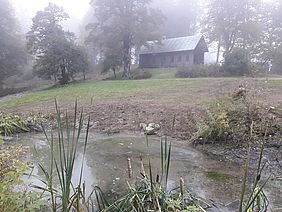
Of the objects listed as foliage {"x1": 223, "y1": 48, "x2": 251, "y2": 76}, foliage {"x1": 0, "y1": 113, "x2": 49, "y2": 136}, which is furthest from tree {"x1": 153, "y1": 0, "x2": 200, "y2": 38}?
foliage {"x1": 0, "y1": 113, "x2": 49, "y2": 136}

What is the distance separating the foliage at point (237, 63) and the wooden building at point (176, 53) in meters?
7.92

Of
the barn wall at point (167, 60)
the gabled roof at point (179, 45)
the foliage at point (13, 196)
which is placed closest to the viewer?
the foliage at point (13, 196)

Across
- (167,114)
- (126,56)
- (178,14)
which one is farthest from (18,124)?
(178,14)

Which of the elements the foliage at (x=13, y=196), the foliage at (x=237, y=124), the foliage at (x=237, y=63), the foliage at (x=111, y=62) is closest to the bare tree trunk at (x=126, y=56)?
the foliage at (x=111, y=62)

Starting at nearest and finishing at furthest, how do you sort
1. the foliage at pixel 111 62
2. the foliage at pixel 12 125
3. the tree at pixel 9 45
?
the foliage at pixel 12 125
the foliage at pixel 111 62
the tree at pixel 9 45

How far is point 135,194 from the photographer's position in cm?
255

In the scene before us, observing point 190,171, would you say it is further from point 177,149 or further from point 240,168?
point 177,149

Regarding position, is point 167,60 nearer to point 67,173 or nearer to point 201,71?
point 201,71

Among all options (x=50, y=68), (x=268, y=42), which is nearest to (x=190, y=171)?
(x=50, y=68)

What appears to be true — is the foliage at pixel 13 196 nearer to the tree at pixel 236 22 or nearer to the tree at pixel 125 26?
the tree at pixel 125 26

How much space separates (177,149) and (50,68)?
20.4 metres

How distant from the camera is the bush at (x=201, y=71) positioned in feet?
74.7

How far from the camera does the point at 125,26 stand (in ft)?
90.0

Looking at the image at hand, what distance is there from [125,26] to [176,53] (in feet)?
25.7
